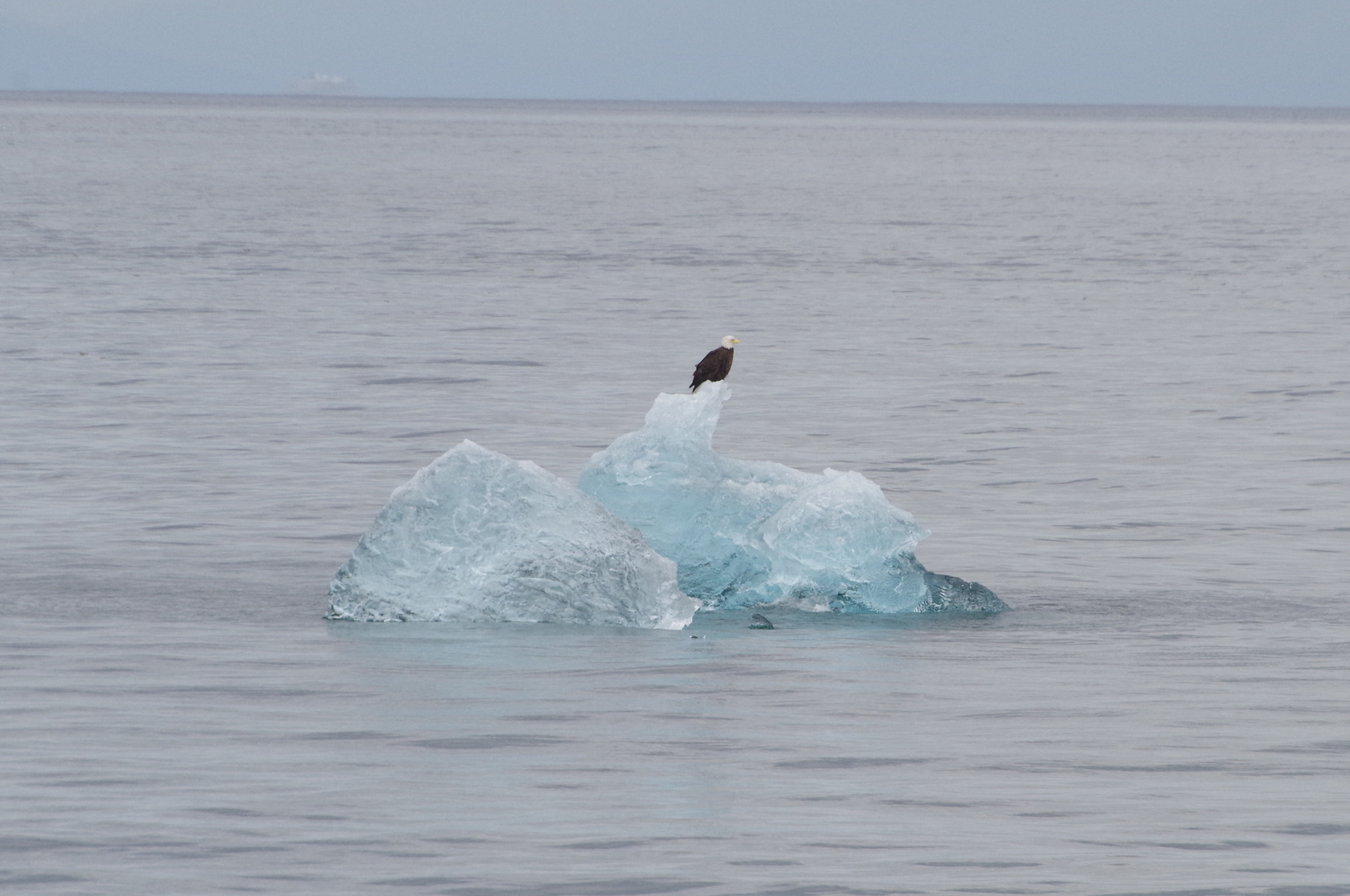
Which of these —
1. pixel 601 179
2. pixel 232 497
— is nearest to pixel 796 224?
pixel 601 179

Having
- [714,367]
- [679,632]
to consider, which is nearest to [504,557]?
[679,632]

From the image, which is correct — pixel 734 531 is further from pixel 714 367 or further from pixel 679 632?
pixel 714 367

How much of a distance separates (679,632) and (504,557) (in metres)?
1.14

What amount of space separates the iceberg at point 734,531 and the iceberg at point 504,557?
2.23 ft

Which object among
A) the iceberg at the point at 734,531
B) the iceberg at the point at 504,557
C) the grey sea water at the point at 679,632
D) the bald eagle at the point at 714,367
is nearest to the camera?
the grey sea water at the point at 679,632

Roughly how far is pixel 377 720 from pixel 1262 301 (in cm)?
3229

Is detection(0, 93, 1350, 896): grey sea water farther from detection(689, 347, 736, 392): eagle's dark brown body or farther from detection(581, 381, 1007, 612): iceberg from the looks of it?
detection(689, 347, 736, 392): eagle's dark brown body

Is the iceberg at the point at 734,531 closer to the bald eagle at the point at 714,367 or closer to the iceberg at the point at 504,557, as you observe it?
the iceberg at the point at 504,557

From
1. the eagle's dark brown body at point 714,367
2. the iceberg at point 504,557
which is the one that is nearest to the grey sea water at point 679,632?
the iceberg at point 504,557

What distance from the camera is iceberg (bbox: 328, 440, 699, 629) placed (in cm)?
1285

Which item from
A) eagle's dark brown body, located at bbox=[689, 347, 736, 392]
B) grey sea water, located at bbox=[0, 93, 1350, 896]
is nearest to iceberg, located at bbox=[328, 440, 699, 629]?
grey sea water, located at bbox=[0, 93, 1350, 896]

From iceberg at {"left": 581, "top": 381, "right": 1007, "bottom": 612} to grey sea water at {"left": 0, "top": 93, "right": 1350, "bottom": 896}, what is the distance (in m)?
0.29

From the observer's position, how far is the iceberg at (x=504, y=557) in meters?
12.9

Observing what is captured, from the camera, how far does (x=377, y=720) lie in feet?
35.2
